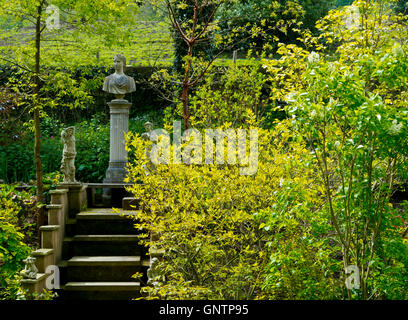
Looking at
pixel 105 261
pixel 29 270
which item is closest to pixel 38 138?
pixel 105 261

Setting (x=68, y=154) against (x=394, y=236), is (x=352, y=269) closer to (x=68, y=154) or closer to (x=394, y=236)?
(x=394, y=236)

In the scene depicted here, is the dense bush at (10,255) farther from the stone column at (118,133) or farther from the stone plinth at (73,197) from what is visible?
the stone column at (118,133)

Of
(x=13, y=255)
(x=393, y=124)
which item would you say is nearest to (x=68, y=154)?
(x=13, y=255)

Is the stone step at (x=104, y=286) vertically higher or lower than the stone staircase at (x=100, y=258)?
lower

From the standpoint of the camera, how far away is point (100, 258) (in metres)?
7.42

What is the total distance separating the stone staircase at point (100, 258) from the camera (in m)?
7.04

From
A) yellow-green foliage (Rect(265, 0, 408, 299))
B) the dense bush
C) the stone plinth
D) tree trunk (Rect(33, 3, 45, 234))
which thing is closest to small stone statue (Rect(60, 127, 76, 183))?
the stone plinth

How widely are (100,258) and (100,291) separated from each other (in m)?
0.57

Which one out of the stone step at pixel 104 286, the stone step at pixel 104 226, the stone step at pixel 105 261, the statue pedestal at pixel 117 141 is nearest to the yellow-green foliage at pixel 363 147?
the stone step at pixel 104 286

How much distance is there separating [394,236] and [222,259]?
2154 millimetres

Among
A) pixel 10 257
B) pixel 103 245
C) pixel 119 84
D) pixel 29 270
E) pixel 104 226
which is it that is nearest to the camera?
pixel 10 257

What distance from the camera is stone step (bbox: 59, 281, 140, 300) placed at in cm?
700

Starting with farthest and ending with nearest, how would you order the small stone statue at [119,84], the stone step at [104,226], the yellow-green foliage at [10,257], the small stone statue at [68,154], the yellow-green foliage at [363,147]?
the small stone statue at [119,84] < the small stone statue at [68,154] < the stone step at [104,226] < the yellow-green foliage at [10,257] < the yellow-green foliage at [363,147]

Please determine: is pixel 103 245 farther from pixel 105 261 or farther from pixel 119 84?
pixel 119 84
